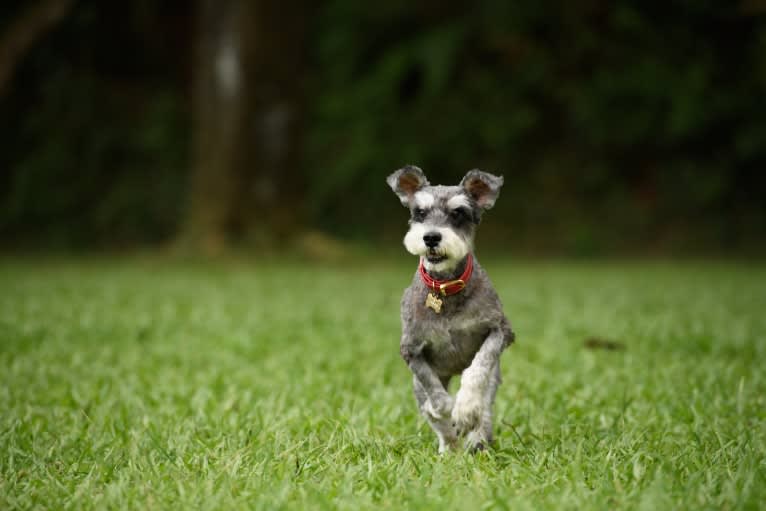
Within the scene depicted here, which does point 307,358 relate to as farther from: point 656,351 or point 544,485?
point 544,485

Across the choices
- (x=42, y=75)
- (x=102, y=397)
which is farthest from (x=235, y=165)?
(x=42, y=75)

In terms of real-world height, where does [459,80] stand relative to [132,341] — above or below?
above

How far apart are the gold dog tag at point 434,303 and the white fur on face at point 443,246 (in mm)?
158

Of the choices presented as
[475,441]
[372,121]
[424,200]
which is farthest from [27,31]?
[475,441]

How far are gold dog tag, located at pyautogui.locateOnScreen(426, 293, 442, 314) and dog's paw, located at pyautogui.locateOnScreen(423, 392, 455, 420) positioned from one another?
374 mm

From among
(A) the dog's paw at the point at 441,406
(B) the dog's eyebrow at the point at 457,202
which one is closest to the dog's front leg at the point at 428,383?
(A) the dog's paw at the point at 441,406

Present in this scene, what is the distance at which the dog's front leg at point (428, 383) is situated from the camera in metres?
3.59

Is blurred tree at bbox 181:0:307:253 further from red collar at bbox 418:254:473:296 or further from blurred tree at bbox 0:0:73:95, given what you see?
red collar at bbox 418:254:473:296

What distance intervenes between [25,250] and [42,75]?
23.5 feet

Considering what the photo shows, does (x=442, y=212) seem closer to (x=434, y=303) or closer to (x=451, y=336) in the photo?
(x=434, y=303)

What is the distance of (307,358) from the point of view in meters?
6.62

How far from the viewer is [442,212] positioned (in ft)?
11.9

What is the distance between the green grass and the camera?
10.9ft

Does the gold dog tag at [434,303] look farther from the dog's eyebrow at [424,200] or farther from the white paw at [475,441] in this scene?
the white paw at [475,441]
